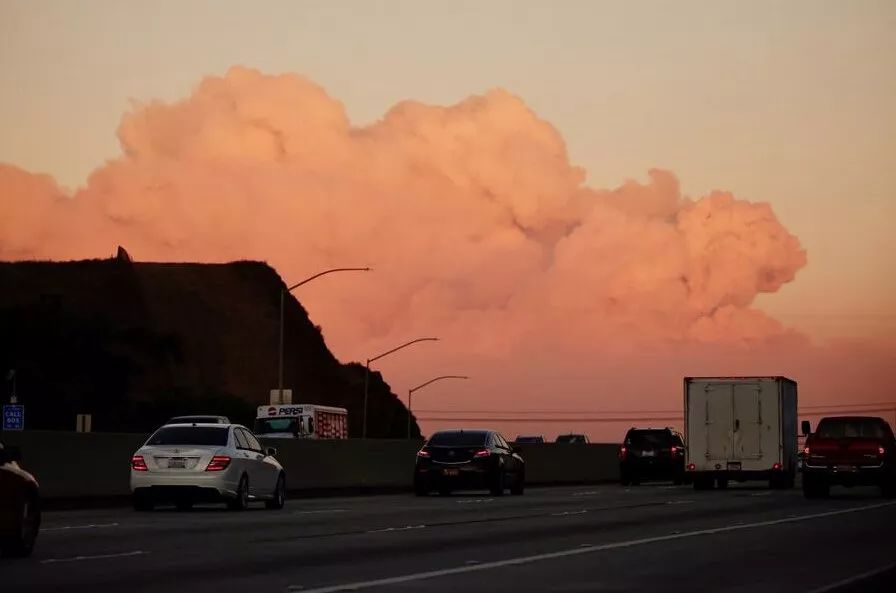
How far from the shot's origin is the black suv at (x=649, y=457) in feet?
183

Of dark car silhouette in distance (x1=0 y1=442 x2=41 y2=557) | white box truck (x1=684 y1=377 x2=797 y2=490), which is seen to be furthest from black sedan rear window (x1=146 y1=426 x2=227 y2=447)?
white box truck (x1=684 y1=377 x2=797 y2=490)

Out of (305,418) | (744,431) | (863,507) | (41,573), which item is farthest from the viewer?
(305,418)

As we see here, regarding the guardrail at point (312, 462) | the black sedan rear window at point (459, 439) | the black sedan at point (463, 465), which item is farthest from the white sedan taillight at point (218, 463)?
the black sedan rear window at point (459, 439)

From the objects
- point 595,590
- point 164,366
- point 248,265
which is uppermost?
point 248,265

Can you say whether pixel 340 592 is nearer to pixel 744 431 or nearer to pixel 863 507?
pixel 863 507

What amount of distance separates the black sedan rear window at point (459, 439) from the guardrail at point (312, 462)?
4193mm

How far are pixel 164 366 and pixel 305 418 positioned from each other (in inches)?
2909

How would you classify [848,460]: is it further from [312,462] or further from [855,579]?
[855,579]

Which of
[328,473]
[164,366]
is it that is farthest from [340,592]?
[164,366]

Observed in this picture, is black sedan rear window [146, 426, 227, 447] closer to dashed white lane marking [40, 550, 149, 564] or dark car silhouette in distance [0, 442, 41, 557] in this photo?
dashed white lane marking [40, 550, 149, 564]

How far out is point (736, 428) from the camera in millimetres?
47969

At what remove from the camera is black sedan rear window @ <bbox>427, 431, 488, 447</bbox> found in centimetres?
4275

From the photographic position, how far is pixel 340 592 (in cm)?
1406

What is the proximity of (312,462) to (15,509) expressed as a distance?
2932 centimetres
